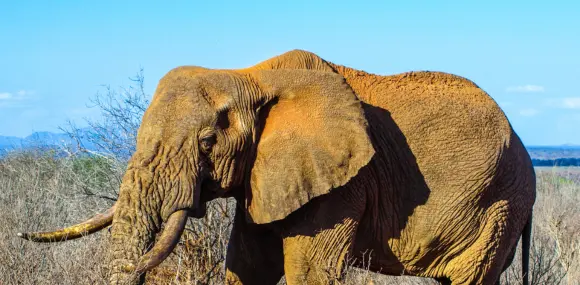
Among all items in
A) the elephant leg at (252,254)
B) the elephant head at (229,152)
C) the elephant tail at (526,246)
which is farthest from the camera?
the elephant tail at (526,246)

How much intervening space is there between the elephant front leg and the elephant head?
0.77ft

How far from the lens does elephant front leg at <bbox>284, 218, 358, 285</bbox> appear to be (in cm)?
554

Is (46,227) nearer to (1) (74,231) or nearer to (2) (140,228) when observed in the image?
(1) (74,231)

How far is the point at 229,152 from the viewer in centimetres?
538

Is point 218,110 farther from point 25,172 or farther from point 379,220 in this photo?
point 25,172

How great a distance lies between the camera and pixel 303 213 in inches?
220

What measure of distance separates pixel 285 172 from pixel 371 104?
909mm

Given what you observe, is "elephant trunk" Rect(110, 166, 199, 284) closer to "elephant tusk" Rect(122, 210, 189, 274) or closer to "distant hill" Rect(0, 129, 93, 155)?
"elephant tusk" Rect(122, 210, 189, 274)

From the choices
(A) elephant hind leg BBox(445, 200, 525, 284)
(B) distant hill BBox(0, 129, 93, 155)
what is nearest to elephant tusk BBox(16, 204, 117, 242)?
(A) elephant hind leg BBox(445, 200, 525, 284)

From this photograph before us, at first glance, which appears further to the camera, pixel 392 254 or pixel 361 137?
pixel 392 254

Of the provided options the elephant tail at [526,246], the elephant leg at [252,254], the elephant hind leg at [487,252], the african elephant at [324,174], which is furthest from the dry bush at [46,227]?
the elephant tail at [526,246]

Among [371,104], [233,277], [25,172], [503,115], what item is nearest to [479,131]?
[503,115]

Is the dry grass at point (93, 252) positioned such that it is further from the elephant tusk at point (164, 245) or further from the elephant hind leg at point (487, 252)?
the elephant hind leg at point (487, 252)

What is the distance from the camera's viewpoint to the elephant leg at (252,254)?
20.2ft
